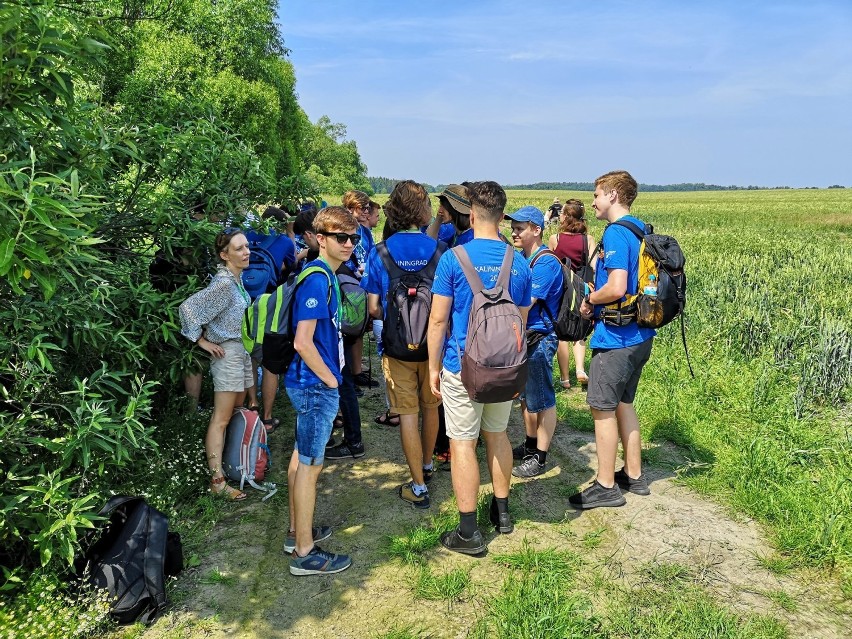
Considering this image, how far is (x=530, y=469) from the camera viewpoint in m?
4.97

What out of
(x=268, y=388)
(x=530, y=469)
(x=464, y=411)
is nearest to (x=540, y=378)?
(x=530, y=469)

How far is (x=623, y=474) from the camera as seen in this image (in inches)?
186

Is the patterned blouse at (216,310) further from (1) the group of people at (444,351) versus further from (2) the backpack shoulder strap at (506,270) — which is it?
(2) the backpack shoulder strap at (506,270)

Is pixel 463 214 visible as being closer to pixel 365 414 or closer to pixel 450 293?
pixel 450 293

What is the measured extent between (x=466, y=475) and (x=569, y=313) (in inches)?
63.6

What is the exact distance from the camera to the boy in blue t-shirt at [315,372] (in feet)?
11.0

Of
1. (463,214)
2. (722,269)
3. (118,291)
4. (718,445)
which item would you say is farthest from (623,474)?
(722,269)

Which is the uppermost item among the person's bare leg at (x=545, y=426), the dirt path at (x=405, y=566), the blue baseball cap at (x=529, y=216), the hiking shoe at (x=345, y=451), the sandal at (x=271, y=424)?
Result: the blue baseball cap at (x=529, y=216)

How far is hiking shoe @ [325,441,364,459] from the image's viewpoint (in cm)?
529

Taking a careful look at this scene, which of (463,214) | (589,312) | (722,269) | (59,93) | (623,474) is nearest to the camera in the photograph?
(59,93)

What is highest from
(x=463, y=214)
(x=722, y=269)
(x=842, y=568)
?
(x=463, y=214)

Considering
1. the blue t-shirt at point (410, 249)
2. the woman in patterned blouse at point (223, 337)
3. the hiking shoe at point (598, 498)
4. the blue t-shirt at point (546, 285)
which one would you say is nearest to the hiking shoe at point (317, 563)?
the woman in patterned blouse at point (223, 337)

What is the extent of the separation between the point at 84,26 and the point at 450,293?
8.19 feet

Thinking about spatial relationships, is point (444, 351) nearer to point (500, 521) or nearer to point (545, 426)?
point (500, 521)
